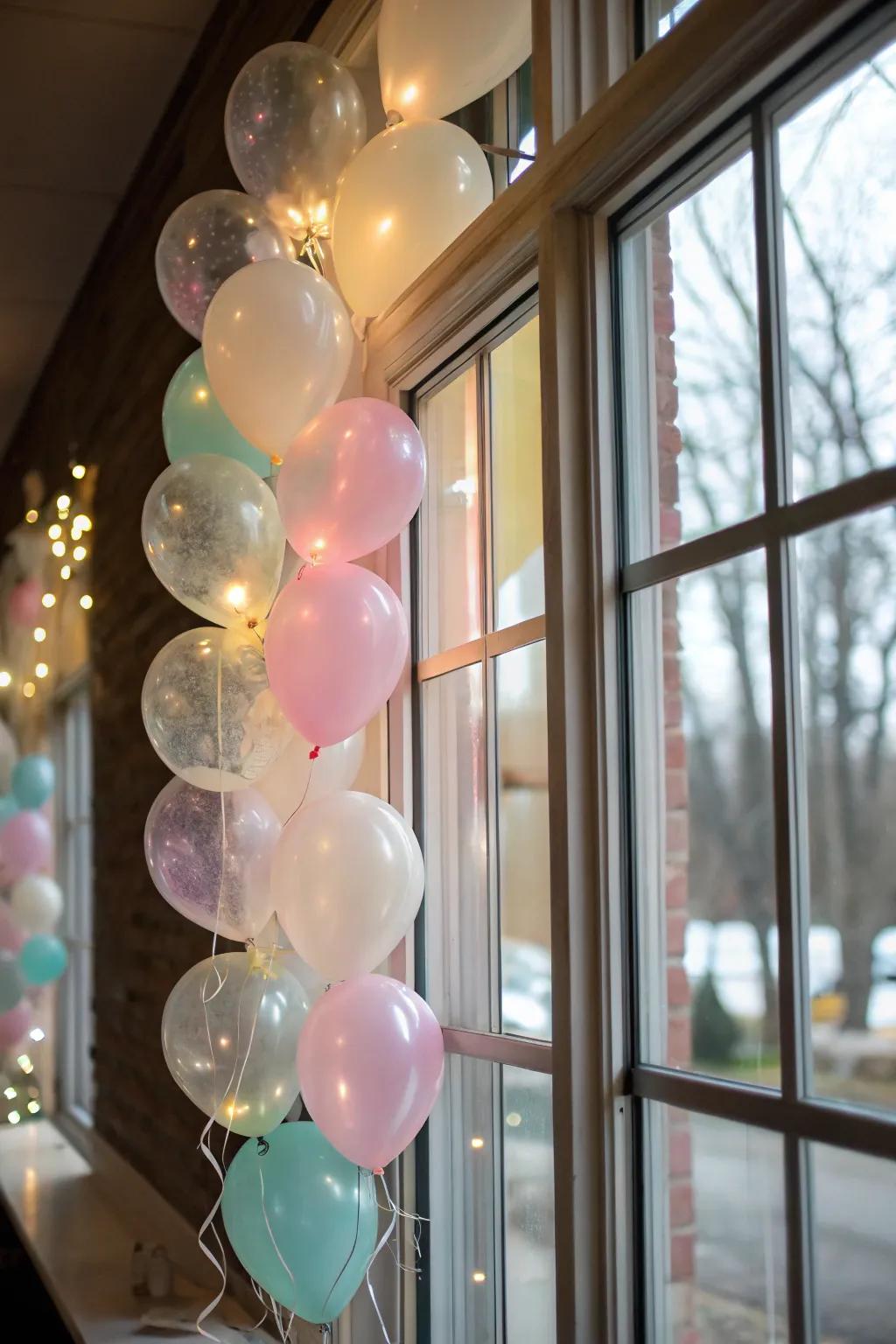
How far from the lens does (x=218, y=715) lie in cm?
186

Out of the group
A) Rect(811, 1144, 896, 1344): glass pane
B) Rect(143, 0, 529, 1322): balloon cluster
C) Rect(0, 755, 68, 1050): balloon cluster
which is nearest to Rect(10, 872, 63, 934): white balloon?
Rect(0, 755, 68, 1050): balloon cluster

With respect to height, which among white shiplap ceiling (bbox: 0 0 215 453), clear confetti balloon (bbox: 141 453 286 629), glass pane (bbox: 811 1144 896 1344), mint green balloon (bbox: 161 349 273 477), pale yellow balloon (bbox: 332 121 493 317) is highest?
white shiplap ceiling (bbox: 0 0 215 453)

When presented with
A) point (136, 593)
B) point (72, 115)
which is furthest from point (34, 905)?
point (72, 115)

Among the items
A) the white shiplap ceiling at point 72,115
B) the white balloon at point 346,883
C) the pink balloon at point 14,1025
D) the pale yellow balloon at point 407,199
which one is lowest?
the pink balloon at point 14,1025

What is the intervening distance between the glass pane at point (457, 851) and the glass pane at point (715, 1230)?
0.49 meters

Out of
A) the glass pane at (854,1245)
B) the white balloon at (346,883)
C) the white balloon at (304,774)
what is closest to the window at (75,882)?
the white balloon at (304,774)

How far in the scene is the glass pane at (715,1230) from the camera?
131 centimetres

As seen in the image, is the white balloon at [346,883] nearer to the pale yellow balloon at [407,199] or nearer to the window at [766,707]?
the window at [766,707]

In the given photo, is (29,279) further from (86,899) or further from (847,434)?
(847,434)

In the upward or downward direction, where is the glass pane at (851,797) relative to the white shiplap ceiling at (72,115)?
downward

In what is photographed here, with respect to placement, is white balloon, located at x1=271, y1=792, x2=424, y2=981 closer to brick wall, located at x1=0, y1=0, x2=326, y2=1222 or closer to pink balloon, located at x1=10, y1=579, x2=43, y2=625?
brick wall, located at x1=0, y1=0, x2=326, y2=1222

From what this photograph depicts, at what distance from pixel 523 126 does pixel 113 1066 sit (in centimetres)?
302

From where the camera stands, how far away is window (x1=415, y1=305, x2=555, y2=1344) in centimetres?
182

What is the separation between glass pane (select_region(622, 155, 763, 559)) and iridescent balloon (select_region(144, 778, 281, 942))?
2.33 feet
